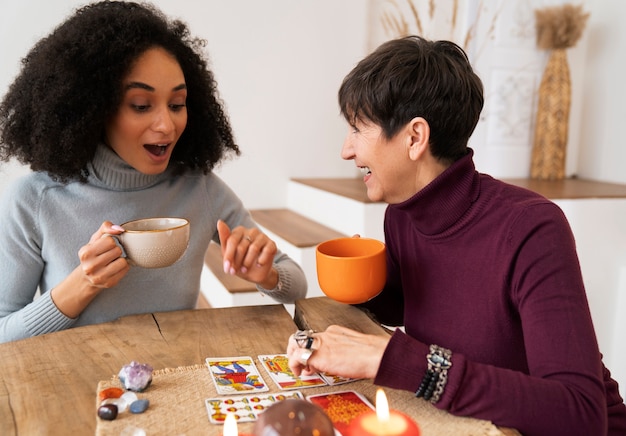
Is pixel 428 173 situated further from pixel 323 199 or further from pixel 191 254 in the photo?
pixel 323 199

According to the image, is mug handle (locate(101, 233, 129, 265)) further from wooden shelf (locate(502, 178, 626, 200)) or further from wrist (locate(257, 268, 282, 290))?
wooden shelf (locate(502, 178, 626, 200))

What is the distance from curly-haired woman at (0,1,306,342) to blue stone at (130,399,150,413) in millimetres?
407

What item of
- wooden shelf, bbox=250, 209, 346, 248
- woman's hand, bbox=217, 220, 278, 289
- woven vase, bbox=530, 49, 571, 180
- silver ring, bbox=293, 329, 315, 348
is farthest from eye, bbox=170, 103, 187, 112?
woven vase, bbox=530, 49, 571, 180

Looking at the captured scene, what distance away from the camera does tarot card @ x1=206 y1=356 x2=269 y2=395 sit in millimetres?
819

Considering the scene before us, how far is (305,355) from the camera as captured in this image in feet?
2.68

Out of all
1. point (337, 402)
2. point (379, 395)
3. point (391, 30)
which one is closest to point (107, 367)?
point (337, 402)

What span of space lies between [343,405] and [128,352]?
16.7 inches

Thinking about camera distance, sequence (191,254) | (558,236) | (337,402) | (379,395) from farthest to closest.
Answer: (191,254), (558,236), (337,402), (379,395)

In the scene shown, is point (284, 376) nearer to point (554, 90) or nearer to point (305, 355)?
point (305, 355)

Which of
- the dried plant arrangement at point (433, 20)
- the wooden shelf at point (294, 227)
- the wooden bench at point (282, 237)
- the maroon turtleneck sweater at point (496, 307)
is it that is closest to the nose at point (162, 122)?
the maroon turtleneck sweater at point (496, 307)

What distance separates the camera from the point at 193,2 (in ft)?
Result: 9.84

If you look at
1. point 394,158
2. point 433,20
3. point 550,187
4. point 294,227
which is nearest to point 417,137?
point 394,158

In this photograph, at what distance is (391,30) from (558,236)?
8.98 ft

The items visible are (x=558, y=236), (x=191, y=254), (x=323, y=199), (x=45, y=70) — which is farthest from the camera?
(x=323, y=199)
